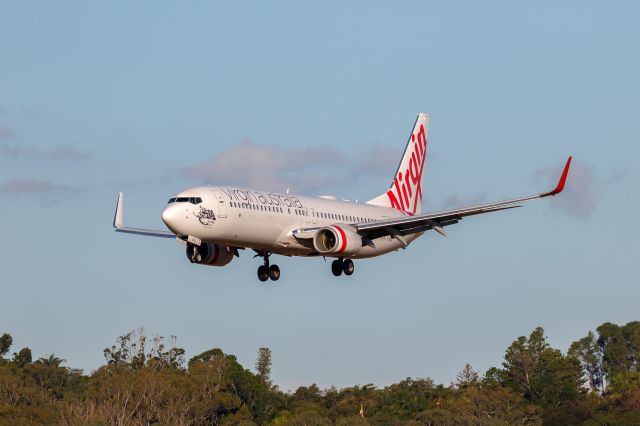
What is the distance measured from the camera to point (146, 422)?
14812cm

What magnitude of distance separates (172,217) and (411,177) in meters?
28.0

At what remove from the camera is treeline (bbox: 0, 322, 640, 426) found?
150500 mm

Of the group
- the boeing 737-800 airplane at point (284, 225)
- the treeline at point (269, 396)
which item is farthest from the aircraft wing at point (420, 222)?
the treeline at point (269, 396)

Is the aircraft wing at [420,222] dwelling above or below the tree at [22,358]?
below

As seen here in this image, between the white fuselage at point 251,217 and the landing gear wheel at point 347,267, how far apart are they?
0.88m

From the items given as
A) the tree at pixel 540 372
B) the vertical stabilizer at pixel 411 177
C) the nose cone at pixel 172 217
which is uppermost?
the tree at pixel 540 372

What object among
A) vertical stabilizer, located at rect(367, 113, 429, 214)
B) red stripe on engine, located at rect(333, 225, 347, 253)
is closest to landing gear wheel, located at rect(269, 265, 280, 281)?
red stripe on engine, located at rect(333, 225, 347, 253)

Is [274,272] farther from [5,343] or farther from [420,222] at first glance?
[5,343]

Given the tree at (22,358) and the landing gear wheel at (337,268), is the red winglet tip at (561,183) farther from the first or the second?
the tree at (22,358)

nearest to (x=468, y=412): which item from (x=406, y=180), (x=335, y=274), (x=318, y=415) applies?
(x=318, y=415)

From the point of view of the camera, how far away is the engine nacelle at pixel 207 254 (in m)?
72.4

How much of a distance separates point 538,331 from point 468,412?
99.9 ft

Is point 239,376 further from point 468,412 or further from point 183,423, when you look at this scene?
point 468,412

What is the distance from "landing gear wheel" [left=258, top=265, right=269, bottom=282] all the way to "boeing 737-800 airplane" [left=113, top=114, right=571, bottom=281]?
0.05m
